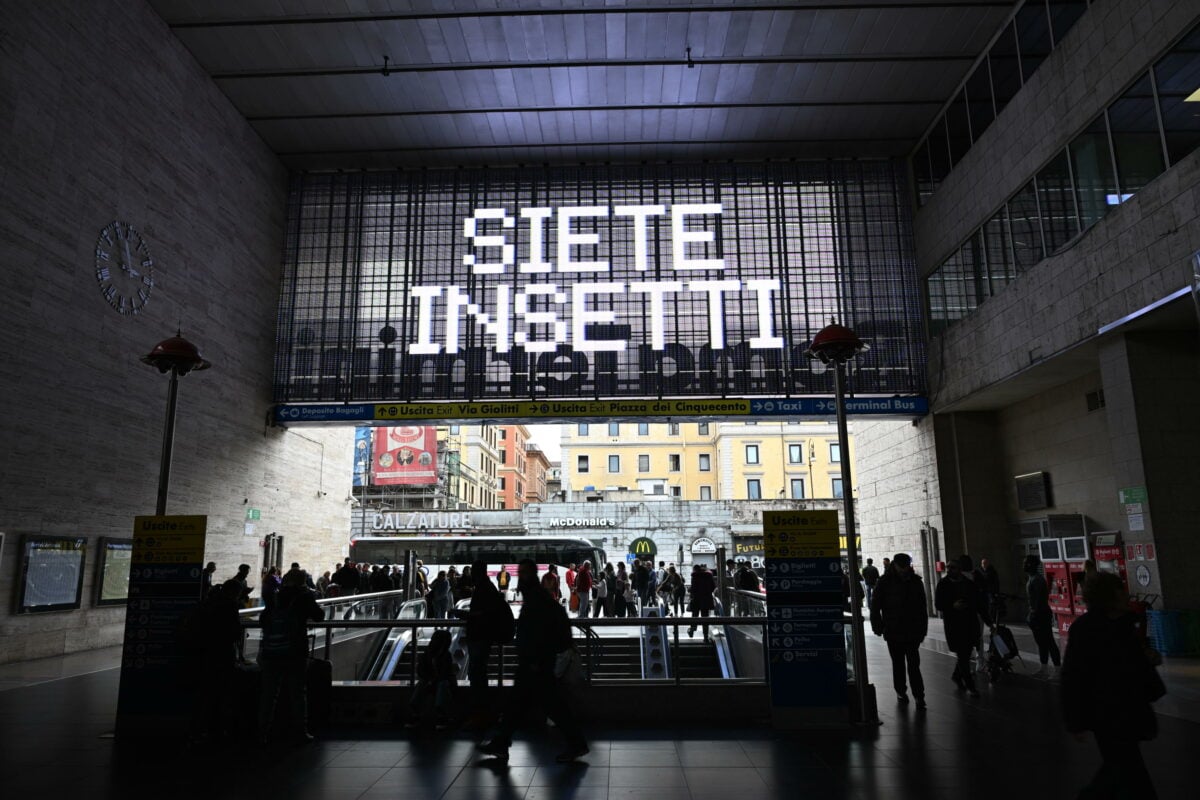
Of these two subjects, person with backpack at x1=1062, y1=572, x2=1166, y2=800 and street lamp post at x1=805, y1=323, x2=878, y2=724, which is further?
street lamp post at x1=805, y1=323, x2=878, y2=724

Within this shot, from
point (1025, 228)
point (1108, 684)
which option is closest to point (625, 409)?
point (1025, 228)

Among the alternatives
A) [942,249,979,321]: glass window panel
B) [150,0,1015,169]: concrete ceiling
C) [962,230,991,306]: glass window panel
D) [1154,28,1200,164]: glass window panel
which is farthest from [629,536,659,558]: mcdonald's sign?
[1154,28,1200,164]: glass window panel

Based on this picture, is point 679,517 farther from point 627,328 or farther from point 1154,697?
point 1154,697

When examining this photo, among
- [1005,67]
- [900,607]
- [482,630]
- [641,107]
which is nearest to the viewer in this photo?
[482,630]

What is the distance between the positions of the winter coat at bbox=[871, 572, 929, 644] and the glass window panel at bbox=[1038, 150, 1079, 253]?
9.30 meters

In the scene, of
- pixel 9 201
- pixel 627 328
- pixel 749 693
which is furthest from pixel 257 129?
pixel 749 693

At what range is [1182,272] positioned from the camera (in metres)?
11.6

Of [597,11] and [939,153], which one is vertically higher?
[597,11]

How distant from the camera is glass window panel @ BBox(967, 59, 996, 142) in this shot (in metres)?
18.3

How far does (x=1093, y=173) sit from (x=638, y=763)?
13.4 m

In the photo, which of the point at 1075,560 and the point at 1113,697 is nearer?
the point at 1113,697

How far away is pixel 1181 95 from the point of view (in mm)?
11867

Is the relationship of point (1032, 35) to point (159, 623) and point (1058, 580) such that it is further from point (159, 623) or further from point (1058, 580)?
point (159, 623)

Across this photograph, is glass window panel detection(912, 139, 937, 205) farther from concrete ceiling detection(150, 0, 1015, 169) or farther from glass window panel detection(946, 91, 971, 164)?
glass window panel detection(946, 91, 971, 164)
